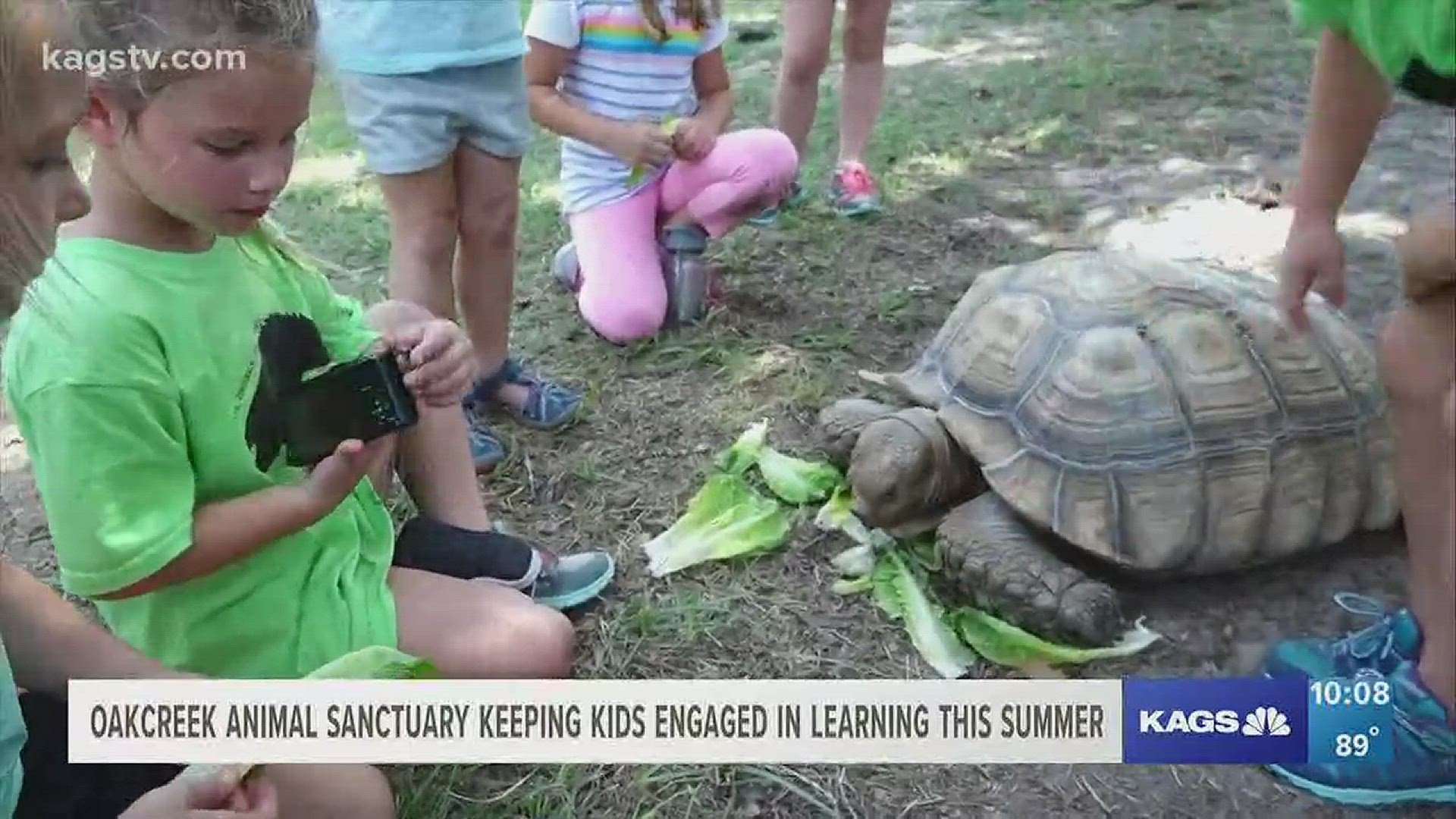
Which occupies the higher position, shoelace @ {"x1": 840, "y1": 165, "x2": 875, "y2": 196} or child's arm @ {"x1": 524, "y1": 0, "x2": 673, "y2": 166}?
child's arm @ {"x1": 524, "y1": 0, "x2": 673, "y2": 166}

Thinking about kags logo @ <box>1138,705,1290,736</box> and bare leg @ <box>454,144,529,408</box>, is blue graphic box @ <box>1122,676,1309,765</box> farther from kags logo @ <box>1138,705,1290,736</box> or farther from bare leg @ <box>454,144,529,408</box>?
bare leg @ <box>454,144,529,408</box>

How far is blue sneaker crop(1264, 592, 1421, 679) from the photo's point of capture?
0.61m

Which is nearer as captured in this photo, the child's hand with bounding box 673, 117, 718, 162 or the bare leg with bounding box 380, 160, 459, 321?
the bare leg with bounding box 380, 160, 459, 321

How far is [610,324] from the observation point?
1191 millimetres

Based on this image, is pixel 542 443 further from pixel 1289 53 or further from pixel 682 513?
pixel 1289 53

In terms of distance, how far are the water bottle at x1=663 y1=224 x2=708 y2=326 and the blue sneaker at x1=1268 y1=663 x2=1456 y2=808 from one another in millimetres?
703

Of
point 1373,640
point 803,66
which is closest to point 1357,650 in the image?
point 1373,640

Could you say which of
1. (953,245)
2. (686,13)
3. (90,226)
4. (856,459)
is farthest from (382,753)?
(686,13)

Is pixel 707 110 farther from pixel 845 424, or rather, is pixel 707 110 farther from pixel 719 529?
pixel 719 529

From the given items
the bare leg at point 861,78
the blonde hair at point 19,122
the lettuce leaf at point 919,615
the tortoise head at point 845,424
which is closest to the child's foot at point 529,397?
the tortoise head at point 845,424

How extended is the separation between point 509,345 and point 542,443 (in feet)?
0.62

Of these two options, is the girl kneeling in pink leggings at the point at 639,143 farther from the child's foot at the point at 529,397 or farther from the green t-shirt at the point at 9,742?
the green t-shirt at the point at 9,742

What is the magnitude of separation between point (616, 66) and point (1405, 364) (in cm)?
86

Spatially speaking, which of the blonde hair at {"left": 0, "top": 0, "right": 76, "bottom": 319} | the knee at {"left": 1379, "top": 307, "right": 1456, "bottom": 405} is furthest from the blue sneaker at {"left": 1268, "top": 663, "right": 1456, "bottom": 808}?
the blonde hair at {"left": 0, "top": 0, "right": 76, "bottom": 319}
